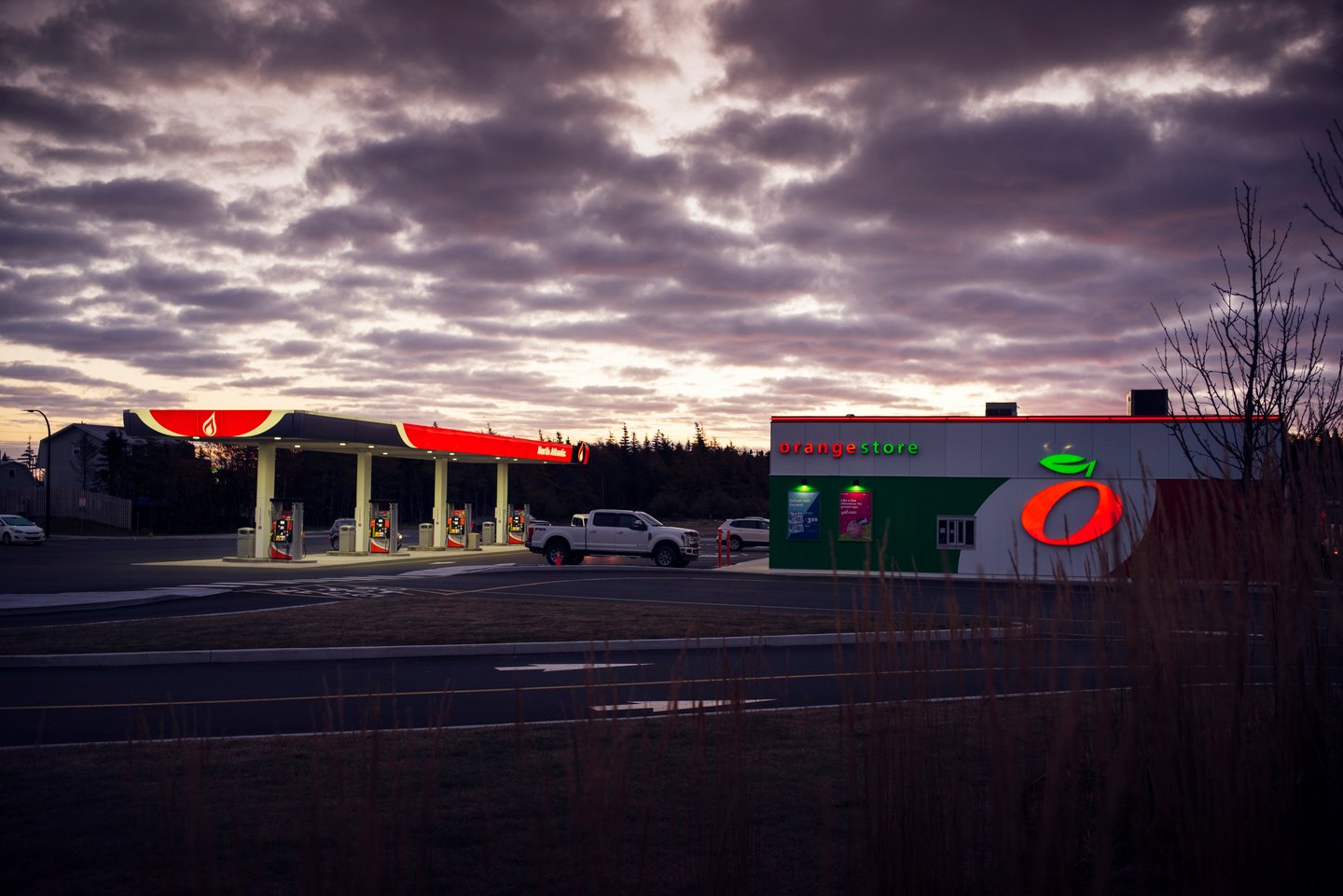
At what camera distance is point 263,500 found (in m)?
35.6

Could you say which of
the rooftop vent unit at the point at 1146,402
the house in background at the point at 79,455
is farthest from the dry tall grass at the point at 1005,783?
the house in background at the point at 79,455

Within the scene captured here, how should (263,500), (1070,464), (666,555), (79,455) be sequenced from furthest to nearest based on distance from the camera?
(79,455) < (263,500) < (666,555) < (1070,464)

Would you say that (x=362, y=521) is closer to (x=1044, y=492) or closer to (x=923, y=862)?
(x=1044, y=492)

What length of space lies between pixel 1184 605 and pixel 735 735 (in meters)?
1.95

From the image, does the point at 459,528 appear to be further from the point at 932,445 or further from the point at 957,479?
the point at 957,479

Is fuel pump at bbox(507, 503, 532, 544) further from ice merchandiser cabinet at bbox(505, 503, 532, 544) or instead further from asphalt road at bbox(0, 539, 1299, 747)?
asphalt road at bbox(0, 539, 1299, 747)

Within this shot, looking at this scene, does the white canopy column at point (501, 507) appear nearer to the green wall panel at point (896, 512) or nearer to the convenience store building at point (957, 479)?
the convenience store building at point (957, 479)

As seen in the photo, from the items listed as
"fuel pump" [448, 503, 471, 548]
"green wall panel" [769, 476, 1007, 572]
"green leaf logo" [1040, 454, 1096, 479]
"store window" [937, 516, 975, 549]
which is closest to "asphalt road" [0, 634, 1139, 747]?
"green wall panel" [769, 476, 1007, 572]

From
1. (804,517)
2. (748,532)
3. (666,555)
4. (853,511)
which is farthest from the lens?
(748,532)

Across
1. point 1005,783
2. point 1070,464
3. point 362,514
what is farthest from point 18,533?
point 1005,783

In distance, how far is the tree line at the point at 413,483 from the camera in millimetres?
75062

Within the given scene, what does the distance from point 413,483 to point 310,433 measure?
7051 cm

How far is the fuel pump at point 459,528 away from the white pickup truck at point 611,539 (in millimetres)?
12489

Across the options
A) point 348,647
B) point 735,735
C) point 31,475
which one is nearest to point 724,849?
point 735,735
